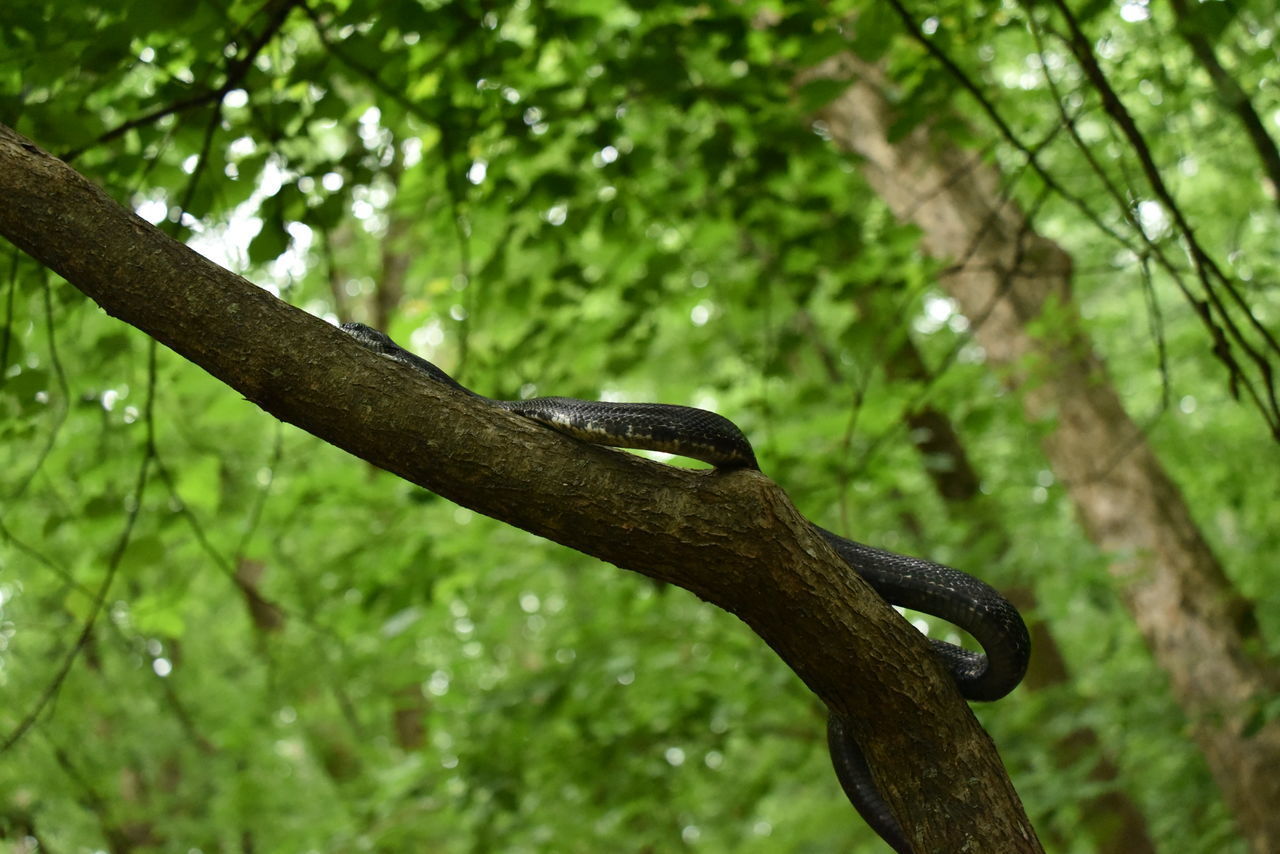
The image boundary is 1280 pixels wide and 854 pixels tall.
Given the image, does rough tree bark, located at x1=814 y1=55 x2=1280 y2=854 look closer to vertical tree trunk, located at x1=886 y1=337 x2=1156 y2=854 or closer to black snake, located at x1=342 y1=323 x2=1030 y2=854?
vertical tree trunk, located at x1=886 y1=337 x2=1156 y2=854

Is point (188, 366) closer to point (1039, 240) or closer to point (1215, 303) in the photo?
point (1215, 303)

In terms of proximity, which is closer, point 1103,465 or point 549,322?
point 549,322

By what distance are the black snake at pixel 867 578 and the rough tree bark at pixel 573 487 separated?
0.30 ft

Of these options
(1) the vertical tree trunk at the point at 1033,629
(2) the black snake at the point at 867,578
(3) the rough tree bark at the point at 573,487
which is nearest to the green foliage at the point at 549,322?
(1) the vertical tree trunk at the point at 1033,629

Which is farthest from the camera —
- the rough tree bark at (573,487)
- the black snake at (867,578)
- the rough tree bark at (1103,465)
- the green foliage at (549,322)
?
the rough tree bark at (1103,465)

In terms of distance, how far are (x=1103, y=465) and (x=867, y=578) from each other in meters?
4.34

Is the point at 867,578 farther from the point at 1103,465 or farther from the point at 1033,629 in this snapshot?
the point at 1033,629

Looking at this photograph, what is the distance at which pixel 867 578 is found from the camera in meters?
2.36

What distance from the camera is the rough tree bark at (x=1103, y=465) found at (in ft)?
17.4

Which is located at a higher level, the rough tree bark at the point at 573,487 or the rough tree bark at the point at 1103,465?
the rough tree bark at the point at 1103,465

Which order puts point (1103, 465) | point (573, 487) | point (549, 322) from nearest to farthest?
point (573, 487)
point (549, 322)
point (1103, 465)

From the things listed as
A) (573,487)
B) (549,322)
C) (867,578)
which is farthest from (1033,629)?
(573,487)

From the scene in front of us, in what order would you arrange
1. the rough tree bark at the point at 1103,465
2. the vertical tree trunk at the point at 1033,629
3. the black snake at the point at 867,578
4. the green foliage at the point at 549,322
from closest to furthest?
the black snake at the point at 867,578 < the green foliage at the point at 549,322 < the rough tree bark at the point at 1103,465 < the vertical tree trunk at the point at 1033,629

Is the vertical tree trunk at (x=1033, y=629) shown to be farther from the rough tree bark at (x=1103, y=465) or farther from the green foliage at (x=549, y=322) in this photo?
the rough tree bark at (x=1103, y=465)
